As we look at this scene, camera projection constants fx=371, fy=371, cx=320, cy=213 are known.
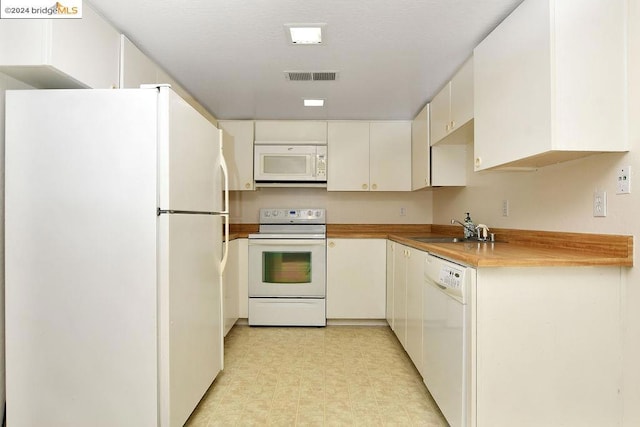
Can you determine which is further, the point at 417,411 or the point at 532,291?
the point at 417,411

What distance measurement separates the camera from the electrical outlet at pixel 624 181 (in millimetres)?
1519

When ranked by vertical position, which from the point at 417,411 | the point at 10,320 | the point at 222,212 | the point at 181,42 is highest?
the point at 181,42

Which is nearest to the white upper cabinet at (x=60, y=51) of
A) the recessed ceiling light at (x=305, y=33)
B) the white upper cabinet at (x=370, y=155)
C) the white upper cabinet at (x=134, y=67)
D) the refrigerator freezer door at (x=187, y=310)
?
the white upper cabinet at (x=134, y=67)

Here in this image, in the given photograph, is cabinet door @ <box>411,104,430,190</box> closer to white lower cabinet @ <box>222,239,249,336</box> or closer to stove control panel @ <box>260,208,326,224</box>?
stove control panel @ <box>260,208,326,224</box>

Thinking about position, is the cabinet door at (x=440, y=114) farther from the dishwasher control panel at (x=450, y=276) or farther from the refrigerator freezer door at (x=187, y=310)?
the refrigerator freezer door at (x=187, y=310)

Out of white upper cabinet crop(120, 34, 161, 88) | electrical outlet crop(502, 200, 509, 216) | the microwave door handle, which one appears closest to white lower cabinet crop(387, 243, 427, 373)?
electrical outlet crop(502, 200, 509, 216)

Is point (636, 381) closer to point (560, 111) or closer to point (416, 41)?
point (560, 111)

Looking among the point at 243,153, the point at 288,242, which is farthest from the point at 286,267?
the point at 243,153

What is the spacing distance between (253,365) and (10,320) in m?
1.51

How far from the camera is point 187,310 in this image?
72.0 inches

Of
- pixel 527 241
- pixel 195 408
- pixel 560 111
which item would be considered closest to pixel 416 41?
pixel 560 111

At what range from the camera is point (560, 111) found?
58.2 inches

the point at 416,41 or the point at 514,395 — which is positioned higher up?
the point at 416,41

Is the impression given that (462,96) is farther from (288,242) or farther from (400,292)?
(288,242)
